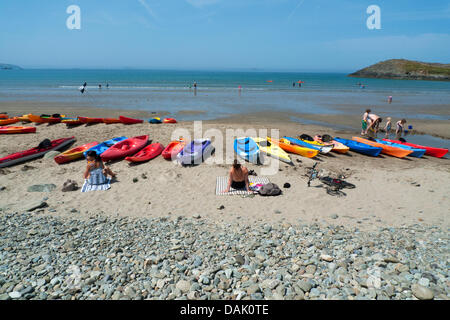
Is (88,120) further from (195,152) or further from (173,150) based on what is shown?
(195,152)

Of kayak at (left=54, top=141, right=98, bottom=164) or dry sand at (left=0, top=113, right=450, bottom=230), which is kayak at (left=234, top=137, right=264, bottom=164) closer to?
dry sand at (left=0, top=113, right=450, bottom=230)

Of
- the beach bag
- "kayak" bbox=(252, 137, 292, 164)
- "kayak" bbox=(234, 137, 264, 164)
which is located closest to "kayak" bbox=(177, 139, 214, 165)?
"kayak" bbox=(234, 137, 264, 164)

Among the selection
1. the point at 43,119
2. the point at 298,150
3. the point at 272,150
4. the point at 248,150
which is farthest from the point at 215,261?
the point at 43,119

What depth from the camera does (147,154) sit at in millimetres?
11938

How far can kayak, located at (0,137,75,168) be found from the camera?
11.1m

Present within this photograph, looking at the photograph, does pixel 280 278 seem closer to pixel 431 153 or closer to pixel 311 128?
pixel 431 153

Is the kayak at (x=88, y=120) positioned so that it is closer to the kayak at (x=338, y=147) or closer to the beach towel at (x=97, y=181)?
the beach towel at (x=97, y=181)

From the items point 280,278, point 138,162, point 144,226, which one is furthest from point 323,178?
point 138,162

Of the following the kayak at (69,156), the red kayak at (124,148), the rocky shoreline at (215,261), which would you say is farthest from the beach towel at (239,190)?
the kayak at (69,156)

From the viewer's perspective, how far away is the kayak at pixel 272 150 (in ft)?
38.0

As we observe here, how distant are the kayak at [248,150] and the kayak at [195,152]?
137cm

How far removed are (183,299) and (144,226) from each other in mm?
2906

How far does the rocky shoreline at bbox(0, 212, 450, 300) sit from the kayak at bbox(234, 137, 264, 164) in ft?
16.1

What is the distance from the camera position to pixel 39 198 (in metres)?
8.47
